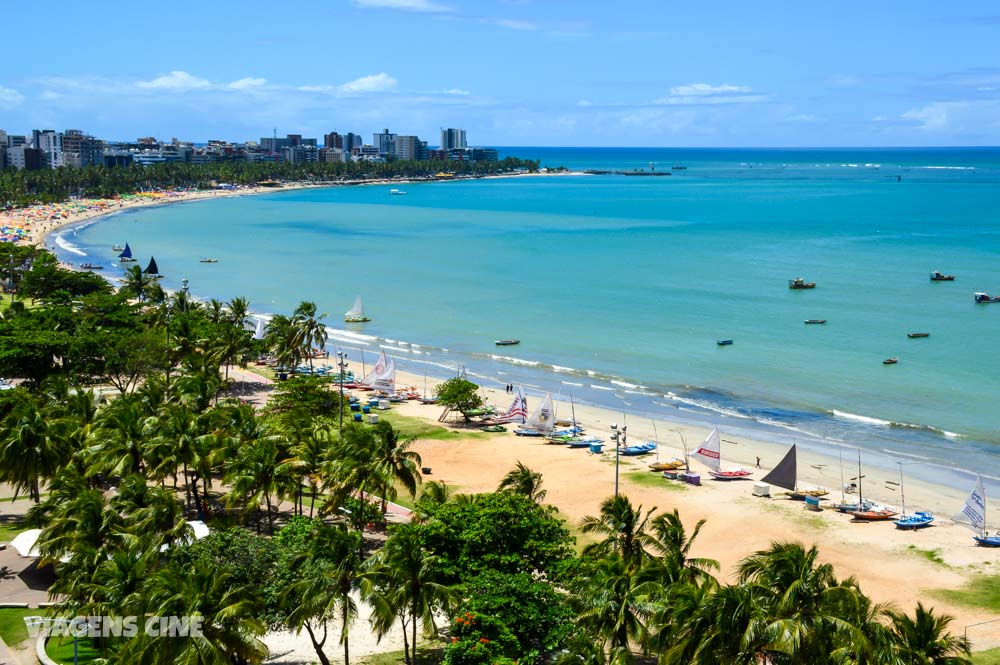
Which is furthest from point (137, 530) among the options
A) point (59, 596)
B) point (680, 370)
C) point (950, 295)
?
point (950, 295)

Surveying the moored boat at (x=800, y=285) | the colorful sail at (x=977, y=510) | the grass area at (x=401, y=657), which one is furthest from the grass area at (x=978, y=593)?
the moored boat at (x=800, y=285)

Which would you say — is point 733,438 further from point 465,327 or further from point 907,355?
point 465,327

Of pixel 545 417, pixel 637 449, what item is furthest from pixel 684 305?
pixel 637 449

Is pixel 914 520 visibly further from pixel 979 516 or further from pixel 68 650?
pixel 68 650

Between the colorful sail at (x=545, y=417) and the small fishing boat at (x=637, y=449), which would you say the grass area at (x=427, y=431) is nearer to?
the colorful sail at (x=545, y=417)

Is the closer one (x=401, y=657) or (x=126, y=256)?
(x=401, y=657)

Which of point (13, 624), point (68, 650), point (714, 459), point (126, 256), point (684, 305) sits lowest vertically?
point (714, 459)
